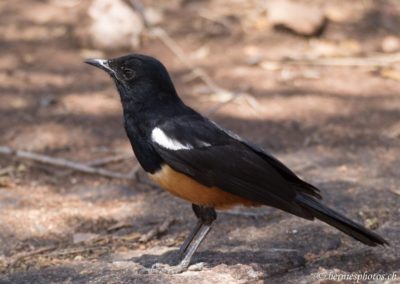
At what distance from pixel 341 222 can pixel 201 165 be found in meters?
0.87

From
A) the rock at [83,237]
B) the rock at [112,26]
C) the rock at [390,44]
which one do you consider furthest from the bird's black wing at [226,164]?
the rock at [390,44]

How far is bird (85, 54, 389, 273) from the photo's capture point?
4480mm

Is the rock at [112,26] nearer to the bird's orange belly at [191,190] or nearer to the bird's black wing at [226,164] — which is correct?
the bird's black wing at [226,164]

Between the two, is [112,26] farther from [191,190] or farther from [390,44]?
[191,190]

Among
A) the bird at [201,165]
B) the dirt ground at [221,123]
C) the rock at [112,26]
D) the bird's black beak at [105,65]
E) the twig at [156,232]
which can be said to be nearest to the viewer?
the bird at [201,165]

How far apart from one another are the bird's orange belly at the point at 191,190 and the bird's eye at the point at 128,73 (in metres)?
0.67

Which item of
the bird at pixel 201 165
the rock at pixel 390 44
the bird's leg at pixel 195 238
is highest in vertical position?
the bird at pixel 201 165

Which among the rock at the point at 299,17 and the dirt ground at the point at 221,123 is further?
the rock at the point at 299,17

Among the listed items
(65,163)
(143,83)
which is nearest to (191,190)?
(143,83)

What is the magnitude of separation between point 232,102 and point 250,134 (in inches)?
31.5

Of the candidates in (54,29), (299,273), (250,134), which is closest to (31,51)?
(54,29)

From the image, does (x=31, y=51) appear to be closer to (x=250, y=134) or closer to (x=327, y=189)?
(x=250, y=134)

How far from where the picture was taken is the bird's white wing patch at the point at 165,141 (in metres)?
4.53

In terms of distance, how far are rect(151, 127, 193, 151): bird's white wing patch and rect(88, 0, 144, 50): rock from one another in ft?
14.3
